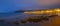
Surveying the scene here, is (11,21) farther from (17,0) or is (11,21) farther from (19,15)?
(17,0)

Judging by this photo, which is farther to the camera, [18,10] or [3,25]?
[18,10]

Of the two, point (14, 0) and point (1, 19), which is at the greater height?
point (14, 0)

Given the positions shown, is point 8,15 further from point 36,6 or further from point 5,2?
point 36,6

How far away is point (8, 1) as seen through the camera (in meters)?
0.97

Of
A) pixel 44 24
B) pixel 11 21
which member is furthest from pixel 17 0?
pixel 44 24

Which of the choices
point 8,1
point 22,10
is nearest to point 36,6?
point 22,10

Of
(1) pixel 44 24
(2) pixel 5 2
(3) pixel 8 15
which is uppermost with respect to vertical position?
(2) pixel 5 2

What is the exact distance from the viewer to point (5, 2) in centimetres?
97

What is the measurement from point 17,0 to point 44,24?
1.30 feet

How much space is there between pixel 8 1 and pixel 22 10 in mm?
186

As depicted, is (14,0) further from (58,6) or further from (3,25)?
(58,6)

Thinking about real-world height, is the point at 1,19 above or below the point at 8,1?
below

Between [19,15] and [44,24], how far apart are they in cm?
27

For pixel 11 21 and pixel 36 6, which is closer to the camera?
pixel 11 21
